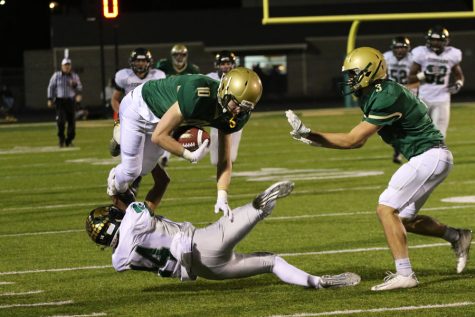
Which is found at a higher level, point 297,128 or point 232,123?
point 297,128

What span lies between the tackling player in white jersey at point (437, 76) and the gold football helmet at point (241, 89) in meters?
7.62

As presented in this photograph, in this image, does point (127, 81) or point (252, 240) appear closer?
point (252, 240)

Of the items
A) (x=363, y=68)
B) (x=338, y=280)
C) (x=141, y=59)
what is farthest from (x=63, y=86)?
(x=338, y=280)

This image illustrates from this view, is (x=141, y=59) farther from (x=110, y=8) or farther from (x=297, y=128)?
(x=110, y=8)

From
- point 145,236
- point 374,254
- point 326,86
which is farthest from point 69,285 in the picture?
point 326,86

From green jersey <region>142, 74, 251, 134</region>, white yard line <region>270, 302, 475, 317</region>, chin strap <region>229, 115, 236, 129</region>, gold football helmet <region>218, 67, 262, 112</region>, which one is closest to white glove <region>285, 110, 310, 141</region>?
gold football helmet <region>218, 67, 262, 112</region>

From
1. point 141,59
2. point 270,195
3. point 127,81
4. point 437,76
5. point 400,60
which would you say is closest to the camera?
point 270,195

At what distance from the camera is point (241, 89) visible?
676 centimetres

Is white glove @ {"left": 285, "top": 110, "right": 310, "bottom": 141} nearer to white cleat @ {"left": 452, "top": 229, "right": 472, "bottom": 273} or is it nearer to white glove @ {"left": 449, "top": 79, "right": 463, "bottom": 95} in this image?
white cleat @ {"left": 452, "top": 229, "right": 472, "bottom": 273}

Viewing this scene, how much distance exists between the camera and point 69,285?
7164 mm

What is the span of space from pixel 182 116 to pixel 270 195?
1062 millimetres

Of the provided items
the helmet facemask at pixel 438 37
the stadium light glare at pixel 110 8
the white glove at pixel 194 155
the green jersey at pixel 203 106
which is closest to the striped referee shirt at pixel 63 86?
the stadium light glare at pixel 110 8

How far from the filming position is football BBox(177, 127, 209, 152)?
8.11 meters

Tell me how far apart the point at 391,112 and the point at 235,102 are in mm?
900
